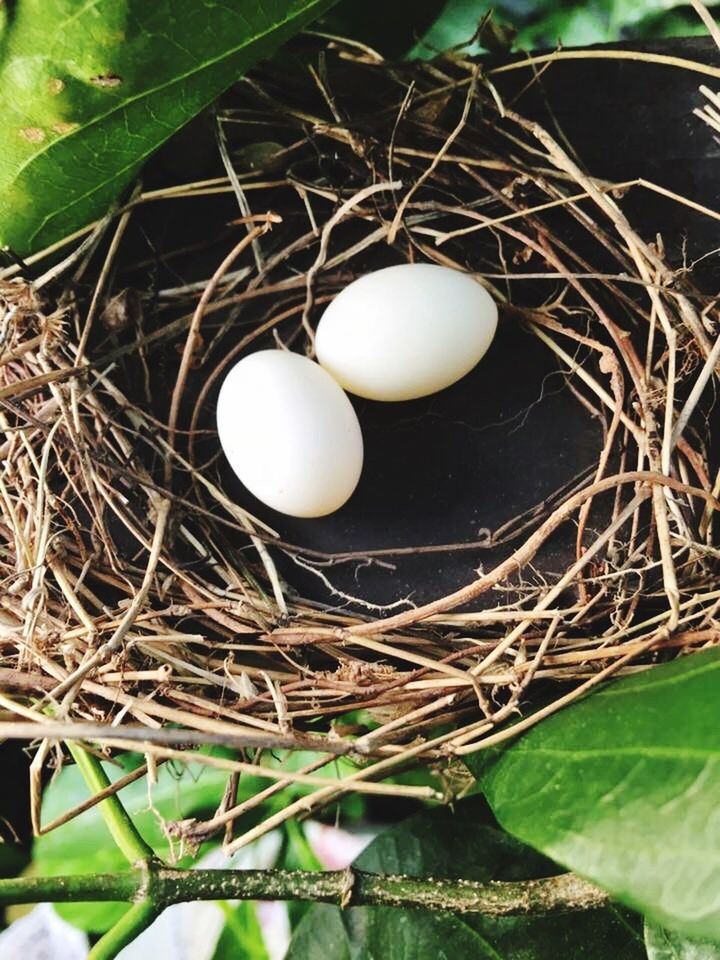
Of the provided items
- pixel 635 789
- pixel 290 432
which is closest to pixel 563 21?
pixel 290 432

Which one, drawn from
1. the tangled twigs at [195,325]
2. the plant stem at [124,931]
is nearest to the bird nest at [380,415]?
the tangled twigs at [195,325]

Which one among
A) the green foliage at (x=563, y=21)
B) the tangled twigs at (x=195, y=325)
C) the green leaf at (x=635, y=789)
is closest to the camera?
the green leaf at (x=635, y=789)

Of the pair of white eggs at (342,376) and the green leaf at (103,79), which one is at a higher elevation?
the green leaf at (103,79)

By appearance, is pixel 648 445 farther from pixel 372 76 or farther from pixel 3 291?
pixel 3 291

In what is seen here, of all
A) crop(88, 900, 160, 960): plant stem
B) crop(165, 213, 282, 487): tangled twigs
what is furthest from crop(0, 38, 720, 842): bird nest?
crop(88, 900, 160, 960): plant stem

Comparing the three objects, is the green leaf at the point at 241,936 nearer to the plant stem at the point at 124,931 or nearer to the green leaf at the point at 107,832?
the green leaf at the point at 107,832

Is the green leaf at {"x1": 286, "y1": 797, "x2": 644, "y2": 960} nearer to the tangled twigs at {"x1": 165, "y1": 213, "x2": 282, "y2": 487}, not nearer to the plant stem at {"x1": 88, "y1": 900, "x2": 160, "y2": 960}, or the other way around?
the plant stem at {"x1": 88, "y1": 900, "x2": 160, "y2": 960}

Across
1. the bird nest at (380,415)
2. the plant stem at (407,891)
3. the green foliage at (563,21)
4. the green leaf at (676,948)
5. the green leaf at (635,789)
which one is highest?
the green foliage at (563,21)

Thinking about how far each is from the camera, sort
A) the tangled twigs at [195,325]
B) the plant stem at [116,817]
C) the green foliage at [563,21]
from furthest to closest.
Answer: the green foliage at [563,21] < the tangled twigs at [195,325] < the plant stem at [116,817]
